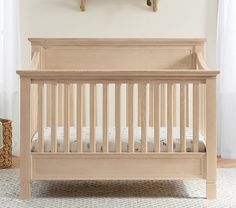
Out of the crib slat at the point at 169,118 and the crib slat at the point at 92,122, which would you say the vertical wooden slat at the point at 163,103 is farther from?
the crib slat at the point at 92,122

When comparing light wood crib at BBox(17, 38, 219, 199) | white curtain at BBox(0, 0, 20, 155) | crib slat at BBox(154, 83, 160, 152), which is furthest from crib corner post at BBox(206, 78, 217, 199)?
white curtain at BBox(0, 0, 20, 155)

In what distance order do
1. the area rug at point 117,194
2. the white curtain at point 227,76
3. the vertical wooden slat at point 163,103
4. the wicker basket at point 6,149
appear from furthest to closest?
the white curtain at point 227,76 → the wicker basket at point 6,149 → the vertical wooden slat at point 163,103 → the area rug at point 117,194

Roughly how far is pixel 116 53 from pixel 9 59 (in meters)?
0.95

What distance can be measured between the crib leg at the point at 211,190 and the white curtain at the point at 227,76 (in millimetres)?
1258

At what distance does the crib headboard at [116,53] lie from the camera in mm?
3379

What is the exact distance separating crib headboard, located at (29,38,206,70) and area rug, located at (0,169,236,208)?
2.46ft

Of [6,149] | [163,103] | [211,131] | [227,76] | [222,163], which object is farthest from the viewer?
[227,76]

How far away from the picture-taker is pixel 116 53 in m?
3.41

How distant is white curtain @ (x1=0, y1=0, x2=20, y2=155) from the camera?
154 inches

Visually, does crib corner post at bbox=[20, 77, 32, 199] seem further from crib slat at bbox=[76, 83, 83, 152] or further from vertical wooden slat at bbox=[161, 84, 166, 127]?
vertical wooden slat at bbox=[161, 84, 166, 127]

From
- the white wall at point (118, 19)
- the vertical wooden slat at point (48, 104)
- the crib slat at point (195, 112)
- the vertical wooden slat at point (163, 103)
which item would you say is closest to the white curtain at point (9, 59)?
the white wall at point (118, 19)

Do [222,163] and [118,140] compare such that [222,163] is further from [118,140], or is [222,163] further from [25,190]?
[25,190]

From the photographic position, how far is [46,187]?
3.03 metres

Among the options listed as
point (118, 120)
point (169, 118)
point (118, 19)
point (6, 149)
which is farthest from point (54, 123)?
point (118, 19)
